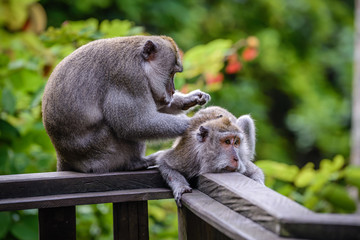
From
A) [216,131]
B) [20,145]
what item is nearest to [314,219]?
[216,131]

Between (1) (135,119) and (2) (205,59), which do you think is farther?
(2) (205,59)

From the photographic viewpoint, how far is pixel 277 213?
1710mm

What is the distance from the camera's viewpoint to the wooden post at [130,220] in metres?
2.60

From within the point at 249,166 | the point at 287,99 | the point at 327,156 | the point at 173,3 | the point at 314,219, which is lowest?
the point at 327,156

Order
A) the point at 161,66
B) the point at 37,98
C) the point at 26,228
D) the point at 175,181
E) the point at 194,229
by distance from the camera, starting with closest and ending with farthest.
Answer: the point at 194,229 < the point at 175,181 < the point at 161,66 < the point at 26,228 < the point at 37,98

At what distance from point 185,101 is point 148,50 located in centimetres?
49

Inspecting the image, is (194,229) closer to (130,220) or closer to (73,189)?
(130,220)

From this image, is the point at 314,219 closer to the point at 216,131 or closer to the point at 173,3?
the point at 216,131

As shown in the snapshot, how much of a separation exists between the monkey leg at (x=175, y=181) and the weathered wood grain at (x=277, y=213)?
0.67ft

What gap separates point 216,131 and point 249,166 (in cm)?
37

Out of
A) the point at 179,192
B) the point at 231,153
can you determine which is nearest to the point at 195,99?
the point at 231,153

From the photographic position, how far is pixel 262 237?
174 cm

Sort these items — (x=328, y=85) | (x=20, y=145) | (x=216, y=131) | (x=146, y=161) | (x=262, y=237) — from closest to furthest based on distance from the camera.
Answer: (x=262, y=237)
(x=216, y=131)
(x=146, y=161)
(x=20, y=145)
(x=328, y=85)

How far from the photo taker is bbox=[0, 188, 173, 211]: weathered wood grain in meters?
2.46
